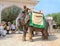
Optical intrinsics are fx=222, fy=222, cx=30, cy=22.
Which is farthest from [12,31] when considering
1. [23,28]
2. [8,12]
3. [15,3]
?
[8,12]

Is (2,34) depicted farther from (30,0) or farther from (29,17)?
(30,0)

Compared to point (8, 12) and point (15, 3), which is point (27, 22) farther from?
point (8, 12)

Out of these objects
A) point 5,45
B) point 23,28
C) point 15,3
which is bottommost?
point 5,45

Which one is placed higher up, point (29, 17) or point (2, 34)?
point (29, 17)

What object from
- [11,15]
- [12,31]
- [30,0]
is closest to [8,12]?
[11,15]

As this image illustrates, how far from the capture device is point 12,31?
18609 mm

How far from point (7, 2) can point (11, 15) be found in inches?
777

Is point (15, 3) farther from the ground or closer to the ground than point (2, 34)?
farther from the ground

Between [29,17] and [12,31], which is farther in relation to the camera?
[12,31]

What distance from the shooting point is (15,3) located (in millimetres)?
21656

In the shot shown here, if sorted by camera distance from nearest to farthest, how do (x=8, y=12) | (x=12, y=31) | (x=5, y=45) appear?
(x=5, y=45)
(x=12, y=31)
(x=8, y=12)

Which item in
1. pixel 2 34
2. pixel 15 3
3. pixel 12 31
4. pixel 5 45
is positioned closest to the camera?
pixel 5 45

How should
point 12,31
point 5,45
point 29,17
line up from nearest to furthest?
point 5,45, point 29,17, point 12,31

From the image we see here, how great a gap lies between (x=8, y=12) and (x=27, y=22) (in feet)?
100
